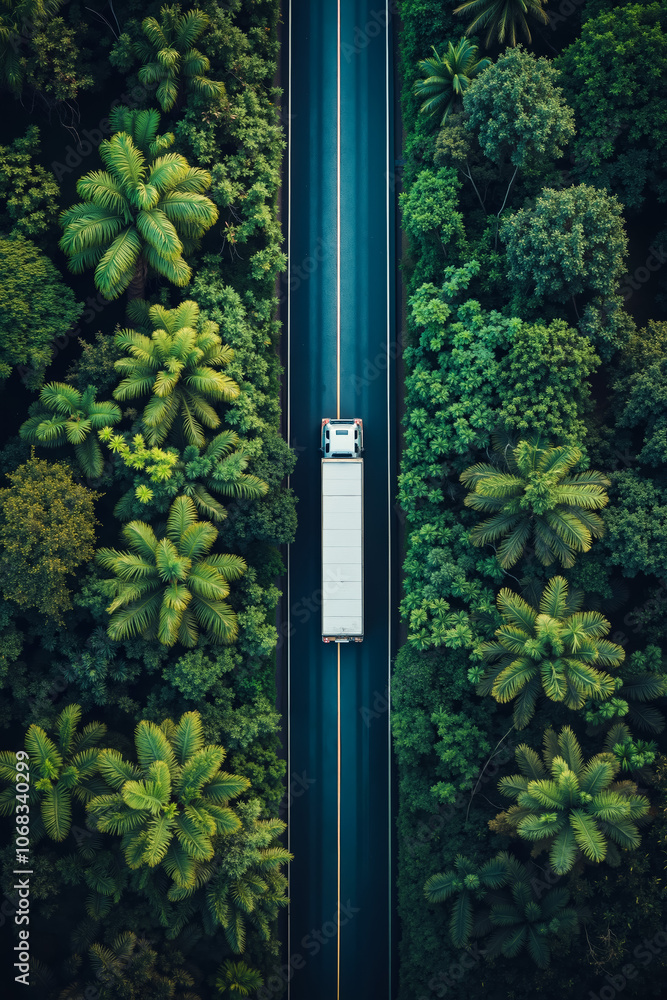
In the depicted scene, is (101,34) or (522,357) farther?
(101,34)

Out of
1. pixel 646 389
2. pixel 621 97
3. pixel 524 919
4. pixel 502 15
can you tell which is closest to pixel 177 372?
pixel 646 389

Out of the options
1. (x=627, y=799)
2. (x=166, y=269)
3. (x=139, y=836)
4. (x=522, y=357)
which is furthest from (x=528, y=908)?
(x=166, y=269)

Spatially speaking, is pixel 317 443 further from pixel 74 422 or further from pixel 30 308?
pixel 30 308

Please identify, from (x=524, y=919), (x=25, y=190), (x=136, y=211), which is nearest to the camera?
(x=136, y=211)

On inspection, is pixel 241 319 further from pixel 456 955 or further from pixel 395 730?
pixel 456 955

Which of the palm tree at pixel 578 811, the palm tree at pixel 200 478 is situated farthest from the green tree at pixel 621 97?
the palm tree at pixel 578 811

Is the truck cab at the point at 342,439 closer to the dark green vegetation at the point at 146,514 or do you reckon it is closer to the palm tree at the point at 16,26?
the dark green vegetation at the point at 146,514
